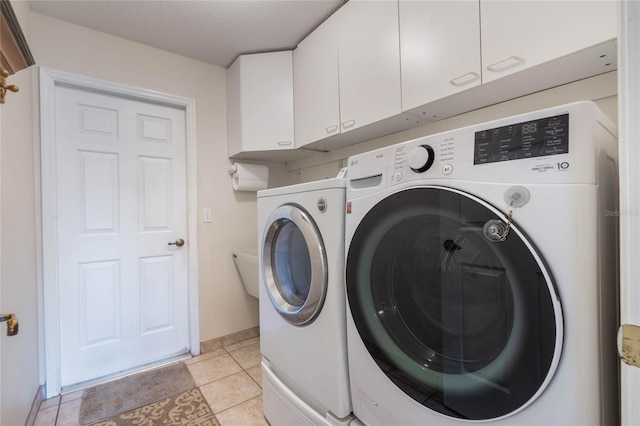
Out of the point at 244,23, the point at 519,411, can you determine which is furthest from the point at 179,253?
the point at 519,411

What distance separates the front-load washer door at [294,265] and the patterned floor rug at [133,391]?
105 centimetres

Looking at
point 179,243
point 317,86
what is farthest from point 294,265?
point 179,243

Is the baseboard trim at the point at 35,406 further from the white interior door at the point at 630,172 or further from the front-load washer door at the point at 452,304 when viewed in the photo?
the white interior door at the point at 630,172

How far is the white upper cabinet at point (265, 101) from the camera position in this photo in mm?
2004

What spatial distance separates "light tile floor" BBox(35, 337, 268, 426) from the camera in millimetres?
Answer: 1474

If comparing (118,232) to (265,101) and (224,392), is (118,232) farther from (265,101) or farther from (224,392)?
(265,101)

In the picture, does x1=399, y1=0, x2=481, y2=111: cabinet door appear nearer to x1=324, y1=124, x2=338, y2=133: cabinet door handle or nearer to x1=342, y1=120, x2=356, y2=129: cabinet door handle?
x1=342, y1=120, x2=356, y2=129: cabinet door handle

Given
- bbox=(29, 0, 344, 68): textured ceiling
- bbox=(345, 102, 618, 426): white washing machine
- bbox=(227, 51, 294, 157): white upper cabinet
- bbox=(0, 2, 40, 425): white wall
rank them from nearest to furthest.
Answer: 1. bbox=(345, 102, 618, 426): white washing machine
2. bbox=(0, 2, 40, 425): white wall
3. bbox=(29, 0, 344, 68): textured ceiling
4. bbox=(227, 51, 294, 157): white upper cabinet

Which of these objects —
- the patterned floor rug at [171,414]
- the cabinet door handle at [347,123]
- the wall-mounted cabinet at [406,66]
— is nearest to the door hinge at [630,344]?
the wall-mounted cabinet at [406,66]

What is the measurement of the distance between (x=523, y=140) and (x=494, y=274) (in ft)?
0.95

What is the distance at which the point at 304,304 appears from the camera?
3.58 feet

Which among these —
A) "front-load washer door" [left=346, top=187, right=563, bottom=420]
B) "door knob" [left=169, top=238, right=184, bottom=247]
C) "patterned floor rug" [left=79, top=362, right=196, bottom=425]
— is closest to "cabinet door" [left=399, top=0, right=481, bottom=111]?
"front-load washer door" [left=346, top=187, right=563, bottom=420]

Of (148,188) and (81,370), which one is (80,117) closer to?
(148,188)

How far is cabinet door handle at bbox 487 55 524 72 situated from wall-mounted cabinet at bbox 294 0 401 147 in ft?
1.31
